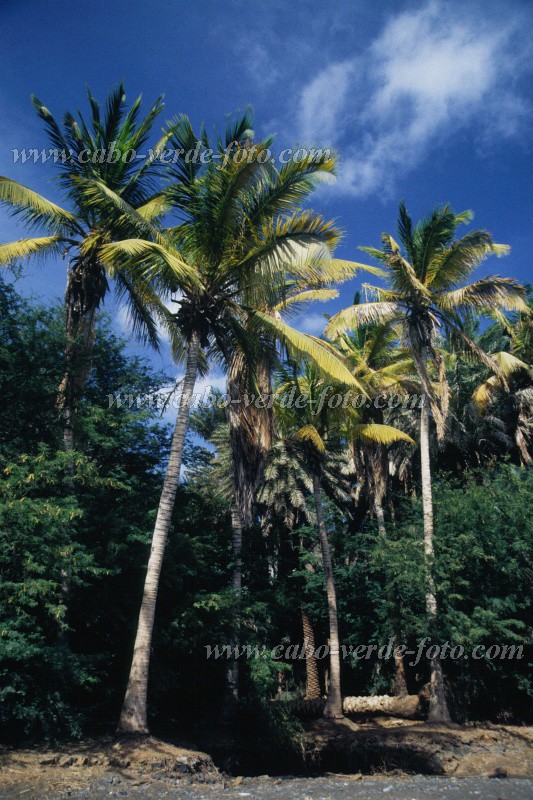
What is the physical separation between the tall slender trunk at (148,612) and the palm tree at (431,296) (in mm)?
8255

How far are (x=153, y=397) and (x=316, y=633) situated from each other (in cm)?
1527

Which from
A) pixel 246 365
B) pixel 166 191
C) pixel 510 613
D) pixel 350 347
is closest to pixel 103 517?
pixel 246 365

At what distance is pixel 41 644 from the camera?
10430mm

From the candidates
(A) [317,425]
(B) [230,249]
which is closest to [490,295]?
(A) [317,425]

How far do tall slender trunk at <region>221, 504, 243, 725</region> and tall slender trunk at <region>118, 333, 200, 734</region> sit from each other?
3.49 metres

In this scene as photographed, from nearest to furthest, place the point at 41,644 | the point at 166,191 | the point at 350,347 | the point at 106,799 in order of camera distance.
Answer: the point at 106,799
the point at 41,644
the point at 166,191
the point at 350,347

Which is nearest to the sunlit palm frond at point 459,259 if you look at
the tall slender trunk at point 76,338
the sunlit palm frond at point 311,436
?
the sunlit palm frond at point 311,436

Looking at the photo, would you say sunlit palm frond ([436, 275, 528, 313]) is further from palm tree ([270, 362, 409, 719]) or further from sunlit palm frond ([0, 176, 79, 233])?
sunlit palm frond ([0, 176, 79, 233])

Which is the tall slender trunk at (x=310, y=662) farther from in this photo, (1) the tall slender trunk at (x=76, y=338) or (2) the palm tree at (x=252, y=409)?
(1) the tall slender trunk at (x=76, y=338)

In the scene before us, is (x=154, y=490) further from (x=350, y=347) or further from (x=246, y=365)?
(x=350, y=347)

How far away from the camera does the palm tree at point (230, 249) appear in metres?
12.4

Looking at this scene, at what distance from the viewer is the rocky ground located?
8812 millimetres

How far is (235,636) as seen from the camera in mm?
14648

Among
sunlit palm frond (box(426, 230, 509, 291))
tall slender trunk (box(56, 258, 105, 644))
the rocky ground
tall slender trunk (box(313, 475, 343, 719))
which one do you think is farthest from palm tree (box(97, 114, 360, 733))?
tall slender trunk (box(313, 475, 343, 719))
